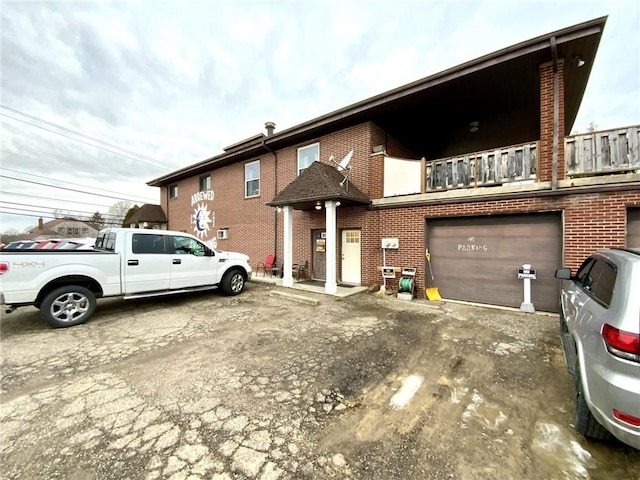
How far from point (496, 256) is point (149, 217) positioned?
19258 millimetres

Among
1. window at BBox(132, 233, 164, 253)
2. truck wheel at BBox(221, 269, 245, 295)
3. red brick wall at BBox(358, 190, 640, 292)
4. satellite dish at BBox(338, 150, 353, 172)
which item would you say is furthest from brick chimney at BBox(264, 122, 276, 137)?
window at BBox(132, 233, 164, 253)

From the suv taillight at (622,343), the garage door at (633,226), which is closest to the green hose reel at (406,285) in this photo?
the garage door at (633,226)

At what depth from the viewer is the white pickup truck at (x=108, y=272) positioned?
463 cm

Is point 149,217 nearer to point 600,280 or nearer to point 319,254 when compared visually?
point 319,254

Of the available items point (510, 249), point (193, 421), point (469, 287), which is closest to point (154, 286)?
point (193, 421)

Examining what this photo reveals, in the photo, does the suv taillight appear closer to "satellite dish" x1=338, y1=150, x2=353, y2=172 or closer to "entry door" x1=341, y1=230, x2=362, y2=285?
Result: "entry door" x1=341, y1=230, x2=362, y2=285

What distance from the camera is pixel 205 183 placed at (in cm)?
1500

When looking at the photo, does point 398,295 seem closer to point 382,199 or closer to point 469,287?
point 469,287

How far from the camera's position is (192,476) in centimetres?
187

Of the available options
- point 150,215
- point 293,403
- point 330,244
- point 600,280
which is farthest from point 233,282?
Answer: point 150,215

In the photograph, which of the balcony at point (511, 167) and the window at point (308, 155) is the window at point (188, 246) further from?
the balcony at point (511, 167)

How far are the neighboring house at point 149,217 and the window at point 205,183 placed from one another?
511cm

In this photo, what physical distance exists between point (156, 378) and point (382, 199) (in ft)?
22.9

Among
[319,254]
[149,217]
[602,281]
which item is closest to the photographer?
[602,281]
